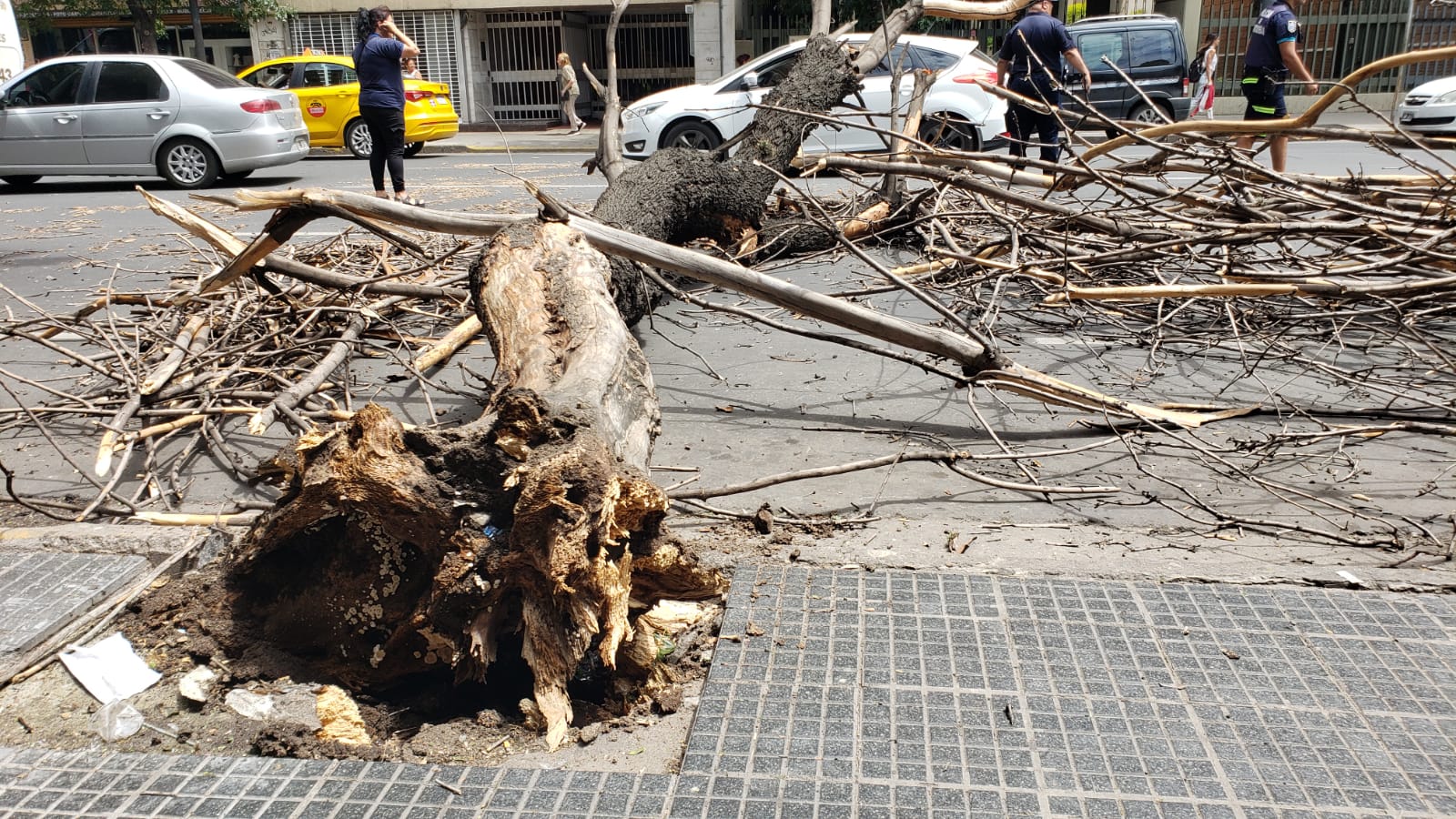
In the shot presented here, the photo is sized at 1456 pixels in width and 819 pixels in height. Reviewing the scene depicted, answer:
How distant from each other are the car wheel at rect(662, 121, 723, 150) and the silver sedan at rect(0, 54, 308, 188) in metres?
5.32

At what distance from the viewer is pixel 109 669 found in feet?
9.64

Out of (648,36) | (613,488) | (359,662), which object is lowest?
(359,662)

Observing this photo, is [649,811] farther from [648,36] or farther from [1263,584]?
[648,36]

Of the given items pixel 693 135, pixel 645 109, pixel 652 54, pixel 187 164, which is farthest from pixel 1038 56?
pixel 652 54

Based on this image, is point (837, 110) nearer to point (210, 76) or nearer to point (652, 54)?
point (210, 76)

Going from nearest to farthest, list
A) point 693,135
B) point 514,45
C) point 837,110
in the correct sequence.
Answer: point 837,110 → point 693,135 → point 514,45

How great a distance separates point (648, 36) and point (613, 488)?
95.2ft

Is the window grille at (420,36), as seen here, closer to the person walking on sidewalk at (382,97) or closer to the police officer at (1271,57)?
the person walking on sidewalk at (382,97)

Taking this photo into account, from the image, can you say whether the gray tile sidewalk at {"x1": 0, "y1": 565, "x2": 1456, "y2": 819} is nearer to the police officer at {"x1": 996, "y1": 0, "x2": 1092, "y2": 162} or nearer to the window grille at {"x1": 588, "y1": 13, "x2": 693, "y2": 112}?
the police officer at {"x1": 996, "y1": 0, "x2": 1092, "y2": 162}

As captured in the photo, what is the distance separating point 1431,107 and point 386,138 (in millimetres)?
15562

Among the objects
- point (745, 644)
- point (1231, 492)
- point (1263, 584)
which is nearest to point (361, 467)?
point (745, 644)

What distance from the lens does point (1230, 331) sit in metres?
5.98

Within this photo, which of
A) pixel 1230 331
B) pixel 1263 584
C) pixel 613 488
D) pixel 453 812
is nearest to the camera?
pixel 453 812

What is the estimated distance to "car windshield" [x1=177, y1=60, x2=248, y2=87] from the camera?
1438 cm
